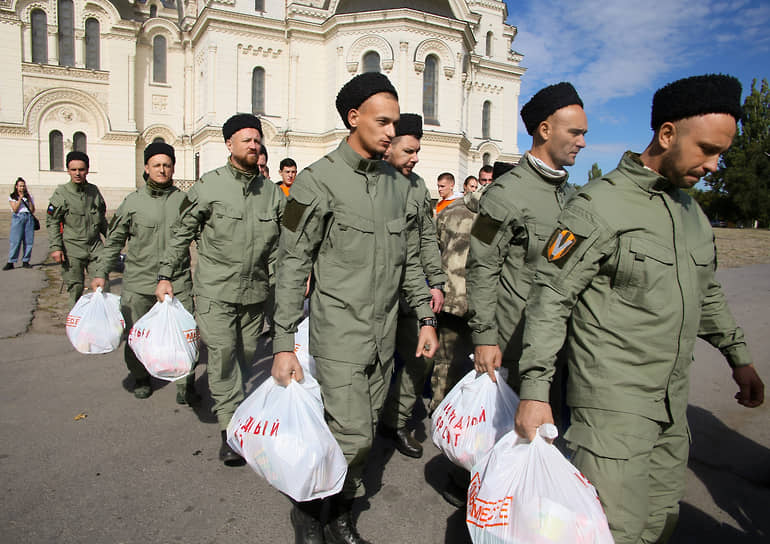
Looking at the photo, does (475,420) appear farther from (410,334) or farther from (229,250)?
(229,250)

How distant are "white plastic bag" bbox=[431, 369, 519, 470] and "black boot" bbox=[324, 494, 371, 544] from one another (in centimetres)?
58

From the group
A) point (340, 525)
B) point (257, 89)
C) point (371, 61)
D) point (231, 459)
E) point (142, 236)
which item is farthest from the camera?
point (257, 89)

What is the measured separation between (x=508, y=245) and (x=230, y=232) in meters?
2.02

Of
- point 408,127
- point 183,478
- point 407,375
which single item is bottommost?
point 183,478

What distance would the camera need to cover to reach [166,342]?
151 inches

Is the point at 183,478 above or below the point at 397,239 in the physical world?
below

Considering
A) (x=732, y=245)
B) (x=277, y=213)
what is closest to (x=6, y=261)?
(x=277, y=213)

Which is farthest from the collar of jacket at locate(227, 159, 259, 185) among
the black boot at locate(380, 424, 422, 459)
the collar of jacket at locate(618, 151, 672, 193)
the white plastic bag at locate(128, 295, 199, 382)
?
the collar of jacket at locate(618, 151, 672, 193)

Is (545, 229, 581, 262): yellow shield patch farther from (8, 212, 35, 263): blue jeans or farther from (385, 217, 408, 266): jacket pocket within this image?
(8, 212, 35, 263): blue jeans

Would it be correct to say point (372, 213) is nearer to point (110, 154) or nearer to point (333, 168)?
point (333, 168)

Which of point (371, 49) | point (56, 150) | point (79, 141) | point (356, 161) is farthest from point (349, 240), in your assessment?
point (56, 150)

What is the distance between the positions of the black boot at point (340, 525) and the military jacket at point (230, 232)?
1.70 metres

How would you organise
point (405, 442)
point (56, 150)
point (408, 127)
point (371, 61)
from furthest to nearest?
point (56, 150), point (371, 61), point (408, 127), point (405, 442)

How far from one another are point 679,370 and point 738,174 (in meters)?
47.9
